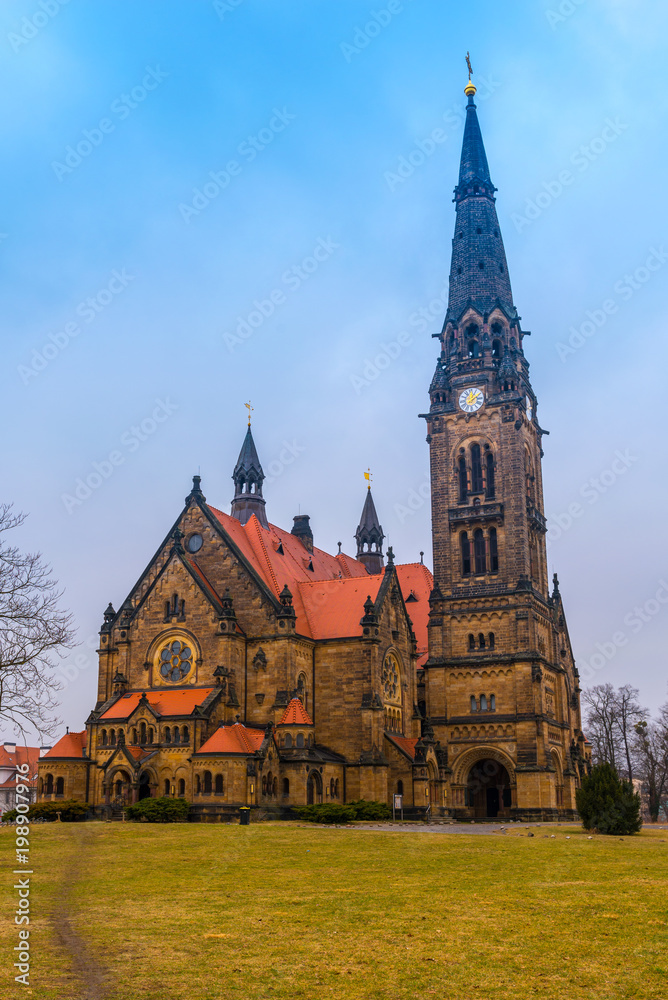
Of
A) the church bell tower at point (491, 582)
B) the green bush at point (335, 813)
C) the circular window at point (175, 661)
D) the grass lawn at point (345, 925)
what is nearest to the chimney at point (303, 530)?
the church bell tower at point (491, 582)

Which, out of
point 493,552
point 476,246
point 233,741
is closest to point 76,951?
point 233,741

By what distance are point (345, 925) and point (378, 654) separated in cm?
4645

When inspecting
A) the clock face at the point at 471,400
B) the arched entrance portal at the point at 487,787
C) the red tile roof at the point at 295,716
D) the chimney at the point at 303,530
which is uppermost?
the clock face at the point at 471,400

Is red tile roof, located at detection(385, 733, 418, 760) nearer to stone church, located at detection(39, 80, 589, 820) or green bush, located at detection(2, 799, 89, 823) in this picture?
stone church, located at detection(39, 80, 589, 820)

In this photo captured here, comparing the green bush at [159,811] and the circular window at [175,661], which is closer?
the green bush at [159,811]

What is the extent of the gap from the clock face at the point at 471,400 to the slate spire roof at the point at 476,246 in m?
6.94

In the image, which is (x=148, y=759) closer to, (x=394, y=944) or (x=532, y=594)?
(x=532, y=594)

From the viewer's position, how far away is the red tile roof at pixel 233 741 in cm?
5403

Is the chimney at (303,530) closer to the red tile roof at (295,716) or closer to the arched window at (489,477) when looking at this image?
the arched window at (489,477)

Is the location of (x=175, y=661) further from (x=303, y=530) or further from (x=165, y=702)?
(x=303, y=530)

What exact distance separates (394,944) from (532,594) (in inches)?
2185

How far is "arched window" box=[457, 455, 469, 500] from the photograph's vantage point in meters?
73.9

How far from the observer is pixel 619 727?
295 feet

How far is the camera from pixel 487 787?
→ 232ft
